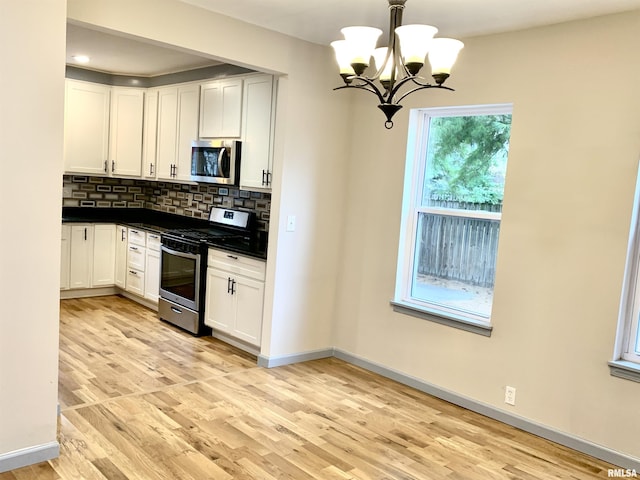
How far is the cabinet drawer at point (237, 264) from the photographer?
14.0ft

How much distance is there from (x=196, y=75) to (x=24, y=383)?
3.63 metres

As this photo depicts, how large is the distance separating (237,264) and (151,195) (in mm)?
2913

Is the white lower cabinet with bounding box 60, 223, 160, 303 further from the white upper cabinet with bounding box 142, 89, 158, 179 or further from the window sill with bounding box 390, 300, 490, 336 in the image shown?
the window sill with bounding box 390, 300, 490, 336

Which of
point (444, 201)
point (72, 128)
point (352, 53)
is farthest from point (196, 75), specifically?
point (352, 53)

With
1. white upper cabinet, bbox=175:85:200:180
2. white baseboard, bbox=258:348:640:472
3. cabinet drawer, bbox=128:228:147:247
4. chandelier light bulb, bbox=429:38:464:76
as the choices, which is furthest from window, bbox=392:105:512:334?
cabinet drawer, bbox=128:228:147:247

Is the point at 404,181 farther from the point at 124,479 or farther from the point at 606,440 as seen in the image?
the point at 124,479

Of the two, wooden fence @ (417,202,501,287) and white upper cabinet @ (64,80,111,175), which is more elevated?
white upper cabinet @ (64,80,111,175)

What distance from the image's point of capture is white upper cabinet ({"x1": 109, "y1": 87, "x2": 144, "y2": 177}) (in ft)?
19.9

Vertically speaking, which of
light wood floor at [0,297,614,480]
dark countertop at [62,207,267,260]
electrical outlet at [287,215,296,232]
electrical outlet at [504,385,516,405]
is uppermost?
electrical outlet at [287,215,296,232]

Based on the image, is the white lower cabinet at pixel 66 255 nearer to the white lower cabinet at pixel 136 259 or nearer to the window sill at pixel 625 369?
the white lower cabinet at pixel 136 259

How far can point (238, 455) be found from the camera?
2.85 meters

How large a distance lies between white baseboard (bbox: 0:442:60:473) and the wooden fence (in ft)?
8.56
